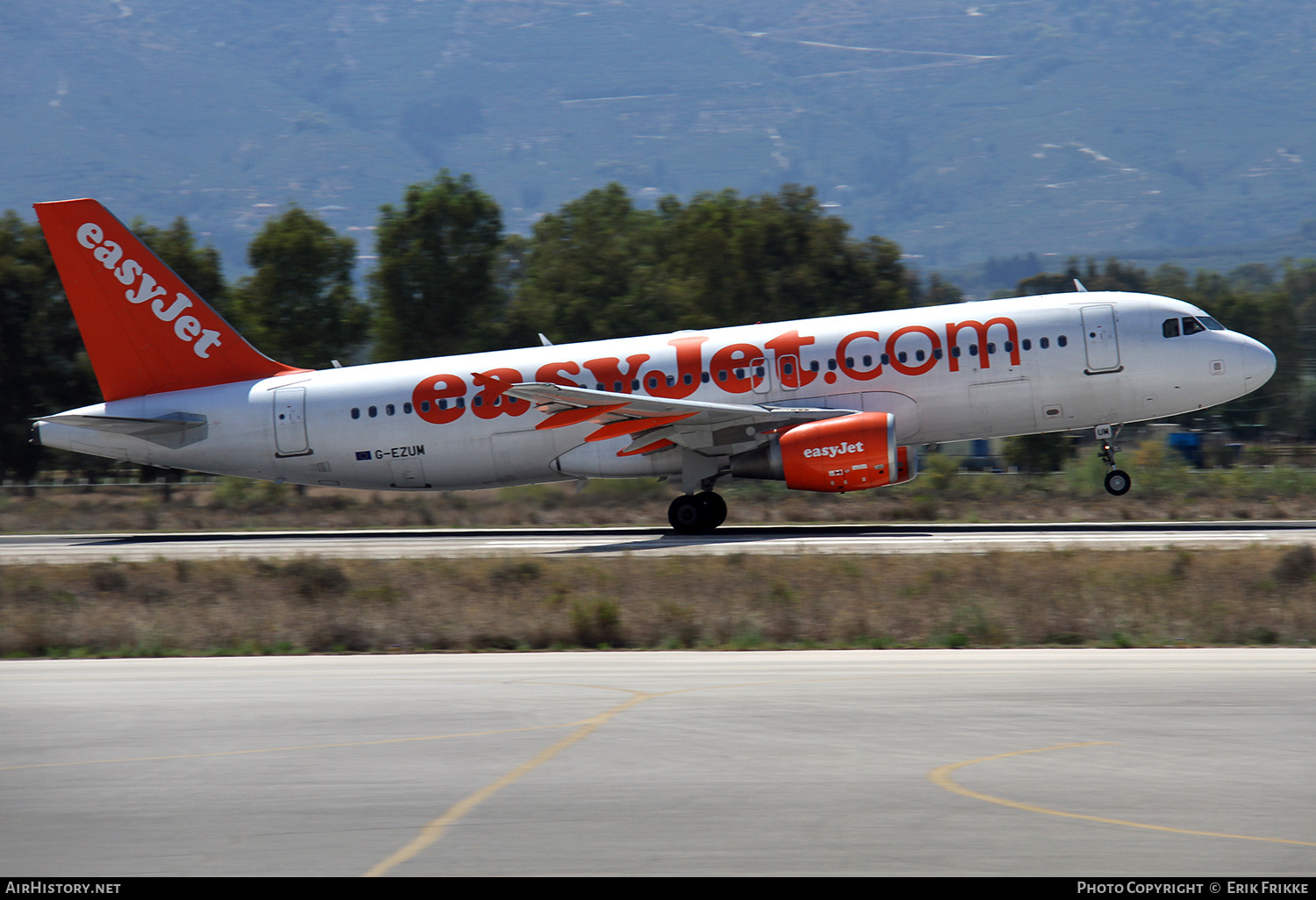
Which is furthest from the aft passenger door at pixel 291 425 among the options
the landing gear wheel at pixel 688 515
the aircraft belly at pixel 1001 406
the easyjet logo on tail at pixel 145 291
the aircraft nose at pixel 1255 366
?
the aircraft nose at pixel 1255 366

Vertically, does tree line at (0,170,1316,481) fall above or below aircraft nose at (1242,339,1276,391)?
above

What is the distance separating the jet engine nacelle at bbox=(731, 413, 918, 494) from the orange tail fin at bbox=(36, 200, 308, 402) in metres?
12.4

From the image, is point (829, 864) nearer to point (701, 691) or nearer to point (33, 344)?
point (701, 691)

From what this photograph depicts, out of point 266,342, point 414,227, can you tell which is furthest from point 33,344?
point 414,227

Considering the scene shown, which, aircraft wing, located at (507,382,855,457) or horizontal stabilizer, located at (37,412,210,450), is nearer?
aircraft wing, located at (507,382,855,457)

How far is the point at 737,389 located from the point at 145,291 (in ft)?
43.5

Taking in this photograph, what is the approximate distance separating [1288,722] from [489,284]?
38.9m

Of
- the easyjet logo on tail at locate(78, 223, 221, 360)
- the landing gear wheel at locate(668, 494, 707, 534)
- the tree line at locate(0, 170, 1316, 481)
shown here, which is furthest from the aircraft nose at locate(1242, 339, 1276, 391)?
the easyjet logo on tail at locate(78, 223, 221, 360)

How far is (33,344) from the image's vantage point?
42750 millimetres

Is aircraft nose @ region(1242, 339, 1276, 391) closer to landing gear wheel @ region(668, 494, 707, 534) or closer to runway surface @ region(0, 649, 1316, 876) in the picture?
landing gear wheel @ region(668, 494, 707, 534)

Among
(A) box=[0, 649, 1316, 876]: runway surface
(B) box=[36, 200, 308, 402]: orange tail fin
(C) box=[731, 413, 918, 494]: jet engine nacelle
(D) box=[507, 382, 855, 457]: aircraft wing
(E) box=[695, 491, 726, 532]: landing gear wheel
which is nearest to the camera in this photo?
(A) box=[0, 649, 1316, 876]: runway surface

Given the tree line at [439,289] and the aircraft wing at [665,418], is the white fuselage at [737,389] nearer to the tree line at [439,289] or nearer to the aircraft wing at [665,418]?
the aircraft wing at [665,418]

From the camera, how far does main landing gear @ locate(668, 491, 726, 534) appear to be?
24516 millimetres

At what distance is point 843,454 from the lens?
2252cm
